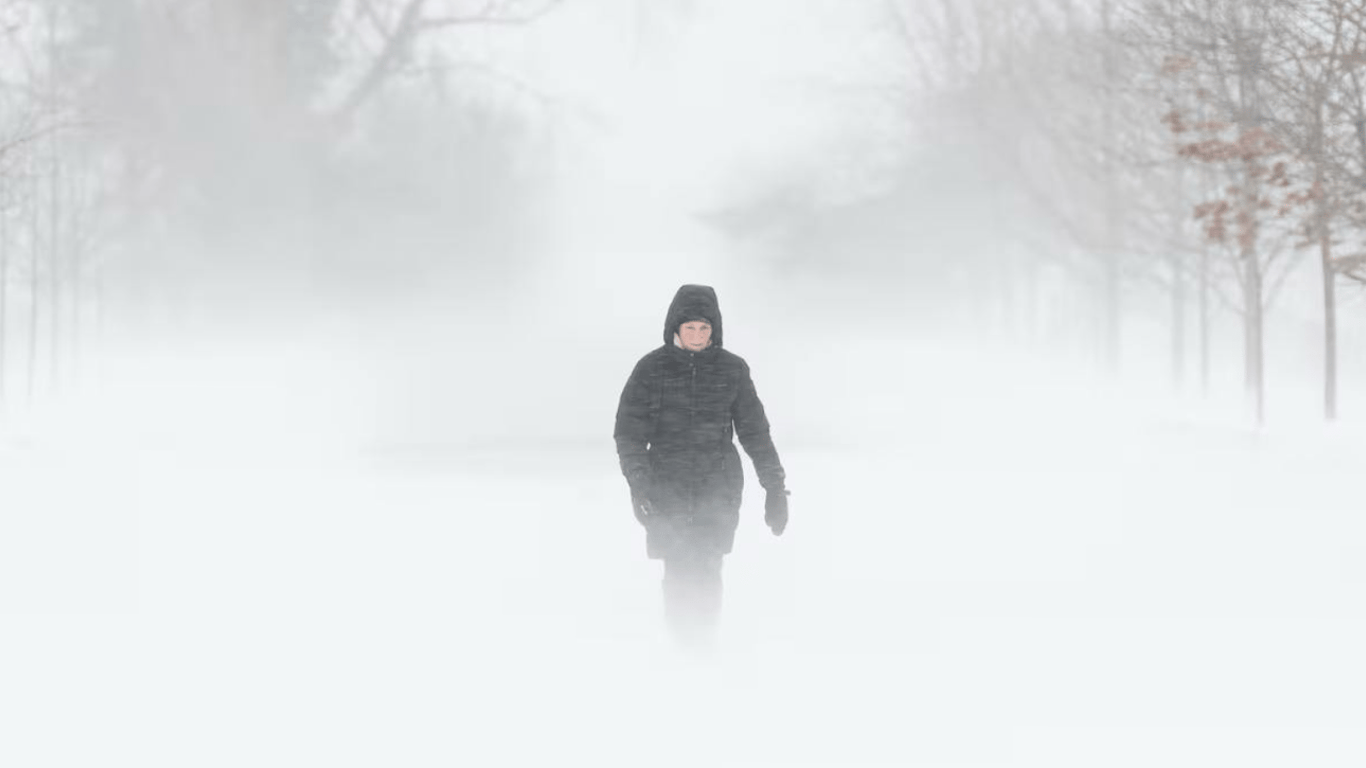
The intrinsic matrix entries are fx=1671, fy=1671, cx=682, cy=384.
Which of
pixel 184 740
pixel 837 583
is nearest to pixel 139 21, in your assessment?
pixel 837 583

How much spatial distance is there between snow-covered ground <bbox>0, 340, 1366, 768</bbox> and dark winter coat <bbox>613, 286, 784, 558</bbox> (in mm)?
612

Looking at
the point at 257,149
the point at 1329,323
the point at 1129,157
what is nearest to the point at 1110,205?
the point at 1129,157

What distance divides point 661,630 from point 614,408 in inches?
673

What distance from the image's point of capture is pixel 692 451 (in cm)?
693

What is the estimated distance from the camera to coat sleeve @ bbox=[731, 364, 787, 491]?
22.9 ft

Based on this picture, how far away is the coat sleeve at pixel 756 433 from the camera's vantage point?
6.97 metres

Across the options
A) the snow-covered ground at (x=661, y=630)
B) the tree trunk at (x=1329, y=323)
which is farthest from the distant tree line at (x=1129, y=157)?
the snow-covered ground at (x=661, y=630)

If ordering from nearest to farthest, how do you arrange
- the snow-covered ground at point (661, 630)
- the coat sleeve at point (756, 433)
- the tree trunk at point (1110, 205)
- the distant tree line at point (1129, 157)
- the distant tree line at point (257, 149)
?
the snow-covered ground at point (661, 630)
the coat sleeve at point (756, 433)
the distant tree line at point (1129, 157)
the tree trunk at point (1110, 205)
the distant tree line at point (257, 149)

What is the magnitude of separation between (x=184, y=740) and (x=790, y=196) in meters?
44.9

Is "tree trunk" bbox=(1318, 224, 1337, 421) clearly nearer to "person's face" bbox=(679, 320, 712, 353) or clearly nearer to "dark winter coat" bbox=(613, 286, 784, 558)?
"dark winter coat" bbox=(613, 286, 784, 558)

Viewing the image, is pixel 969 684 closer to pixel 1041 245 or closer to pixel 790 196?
pixel 1041 245

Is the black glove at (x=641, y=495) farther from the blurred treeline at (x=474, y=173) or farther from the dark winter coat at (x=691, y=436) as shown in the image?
the blurred treeline at (x=474, y=173)

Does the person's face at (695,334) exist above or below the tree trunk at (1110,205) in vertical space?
below

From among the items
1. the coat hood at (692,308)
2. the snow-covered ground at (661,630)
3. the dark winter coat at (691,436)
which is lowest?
the snow-covered ground at (661,630)
